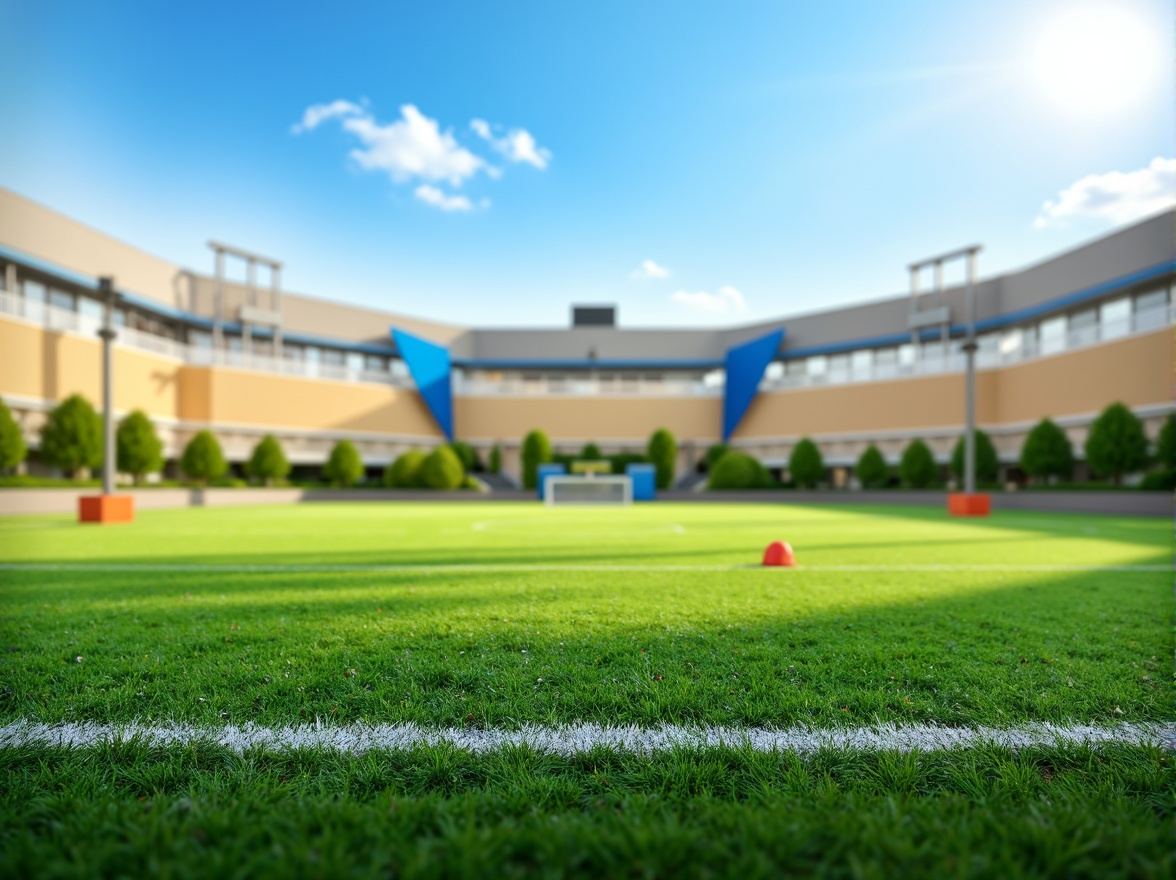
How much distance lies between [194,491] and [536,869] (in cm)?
2859

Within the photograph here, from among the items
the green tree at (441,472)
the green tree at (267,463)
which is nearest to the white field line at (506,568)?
the green tree at (441,472)

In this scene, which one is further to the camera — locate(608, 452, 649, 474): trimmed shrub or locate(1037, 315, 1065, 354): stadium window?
locate(608, 452, 649, 474): trimmed shrub

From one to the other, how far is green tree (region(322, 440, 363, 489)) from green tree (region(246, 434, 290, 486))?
2476 millimetres

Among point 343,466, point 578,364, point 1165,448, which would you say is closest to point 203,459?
point 343,466

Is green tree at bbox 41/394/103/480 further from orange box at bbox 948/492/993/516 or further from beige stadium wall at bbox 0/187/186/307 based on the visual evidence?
orange box at bbox 948/492/993/516

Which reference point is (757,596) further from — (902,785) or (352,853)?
(352,853)

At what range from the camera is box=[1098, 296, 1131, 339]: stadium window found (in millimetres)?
25531

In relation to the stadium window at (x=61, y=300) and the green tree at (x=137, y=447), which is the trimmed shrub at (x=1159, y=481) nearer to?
the green tree at (x=137, y=447)

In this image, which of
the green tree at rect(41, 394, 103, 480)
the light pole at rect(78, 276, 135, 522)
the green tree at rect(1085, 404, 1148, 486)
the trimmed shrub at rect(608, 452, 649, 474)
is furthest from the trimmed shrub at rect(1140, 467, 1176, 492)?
the green tree at rect(41, 394, 103, 480)

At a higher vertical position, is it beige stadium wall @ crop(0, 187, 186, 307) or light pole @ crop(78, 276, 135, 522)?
beige stadium wall @ crop(0, 187, 186, 307)

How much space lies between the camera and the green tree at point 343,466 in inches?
1270

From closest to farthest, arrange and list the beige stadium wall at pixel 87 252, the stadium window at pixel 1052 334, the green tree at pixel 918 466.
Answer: the beige stadium wall at pixel 87 252 < the stadium window at pixel 1052 334 < the green tree at pixel 918 466

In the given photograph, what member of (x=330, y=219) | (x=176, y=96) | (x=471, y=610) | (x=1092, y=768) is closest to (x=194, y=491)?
(x=330, y=219)

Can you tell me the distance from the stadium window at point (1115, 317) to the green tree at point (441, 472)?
34.2 meters
